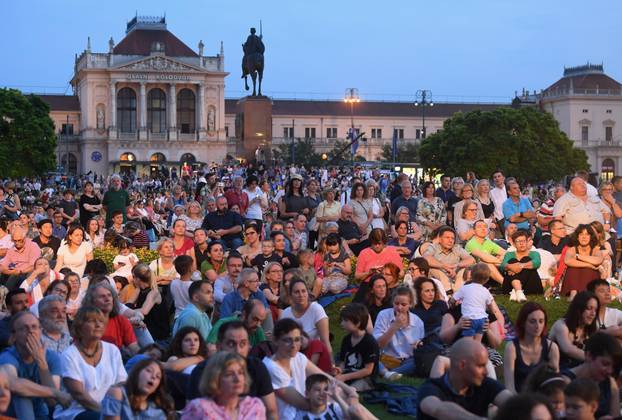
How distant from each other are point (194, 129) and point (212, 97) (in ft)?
11.1

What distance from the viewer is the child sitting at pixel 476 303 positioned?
1045 centimetres

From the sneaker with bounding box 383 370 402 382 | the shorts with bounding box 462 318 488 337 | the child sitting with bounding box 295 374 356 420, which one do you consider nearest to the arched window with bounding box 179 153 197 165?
the sneaker with bounding box 383 370 402 382

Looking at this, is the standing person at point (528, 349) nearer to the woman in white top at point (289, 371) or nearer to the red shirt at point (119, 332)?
the woman in white top at point (289, 371)

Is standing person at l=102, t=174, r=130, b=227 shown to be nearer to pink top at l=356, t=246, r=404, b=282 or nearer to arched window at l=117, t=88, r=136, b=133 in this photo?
pink top at l=356, t=246, r=404, b=282

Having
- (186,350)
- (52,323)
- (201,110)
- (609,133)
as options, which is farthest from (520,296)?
(609,133)

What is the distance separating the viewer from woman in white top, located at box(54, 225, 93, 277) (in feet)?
45.8

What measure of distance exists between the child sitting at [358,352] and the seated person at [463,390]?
2711mm

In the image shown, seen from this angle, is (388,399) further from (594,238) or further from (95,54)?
(95,54)

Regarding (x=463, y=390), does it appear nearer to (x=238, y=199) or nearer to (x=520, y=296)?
(x=520, y=296)

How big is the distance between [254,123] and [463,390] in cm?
2039

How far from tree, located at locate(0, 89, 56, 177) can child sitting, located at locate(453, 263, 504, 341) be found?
5936 cm

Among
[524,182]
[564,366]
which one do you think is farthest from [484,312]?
[524,182]

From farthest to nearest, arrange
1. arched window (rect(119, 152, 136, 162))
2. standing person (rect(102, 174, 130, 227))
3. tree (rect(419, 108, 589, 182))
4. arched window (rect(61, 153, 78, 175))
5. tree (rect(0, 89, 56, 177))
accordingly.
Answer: arched window (rect(61, 153, 78, 175)), arched window (rect(119, 152, 136, 162)), tree (rect(419, 108, 589, 182)), tree (rect(0, 89, 56, 177)), standing person (rect(102, 174, 130, 227))

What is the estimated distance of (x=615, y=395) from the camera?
772 centimetres
